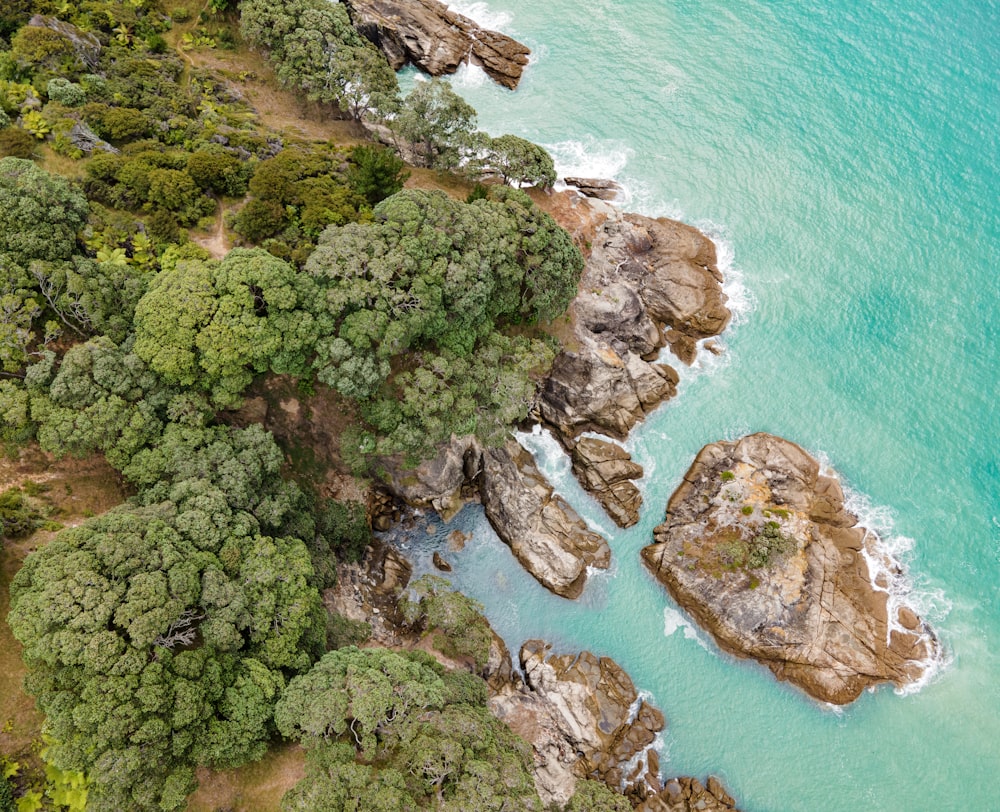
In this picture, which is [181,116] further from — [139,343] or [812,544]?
[812,544]

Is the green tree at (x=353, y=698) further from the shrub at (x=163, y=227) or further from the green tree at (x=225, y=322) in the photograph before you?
the shrub at (x=163, y=227)

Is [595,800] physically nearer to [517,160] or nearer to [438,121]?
[517,160]

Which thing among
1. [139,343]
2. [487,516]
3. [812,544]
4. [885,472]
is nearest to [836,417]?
Result: [885,472]

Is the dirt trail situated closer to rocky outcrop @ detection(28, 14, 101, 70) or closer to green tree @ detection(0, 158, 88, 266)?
green tree @ detection(0, 158, 88, 266)

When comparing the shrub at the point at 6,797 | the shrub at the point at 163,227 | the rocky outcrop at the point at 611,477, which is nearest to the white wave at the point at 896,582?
the rocky outcrop at the point at 611,477

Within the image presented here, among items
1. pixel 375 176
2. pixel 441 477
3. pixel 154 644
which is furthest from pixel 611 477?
pixel 154 644

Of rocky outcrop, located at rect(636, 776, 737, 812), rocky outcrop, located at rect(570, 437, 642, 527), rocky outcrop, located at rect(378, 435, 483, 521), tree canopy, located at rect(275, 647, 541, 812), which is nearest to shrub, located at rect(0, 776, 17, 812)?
tree canopy, located at rect(275, 647, 541, 812)
